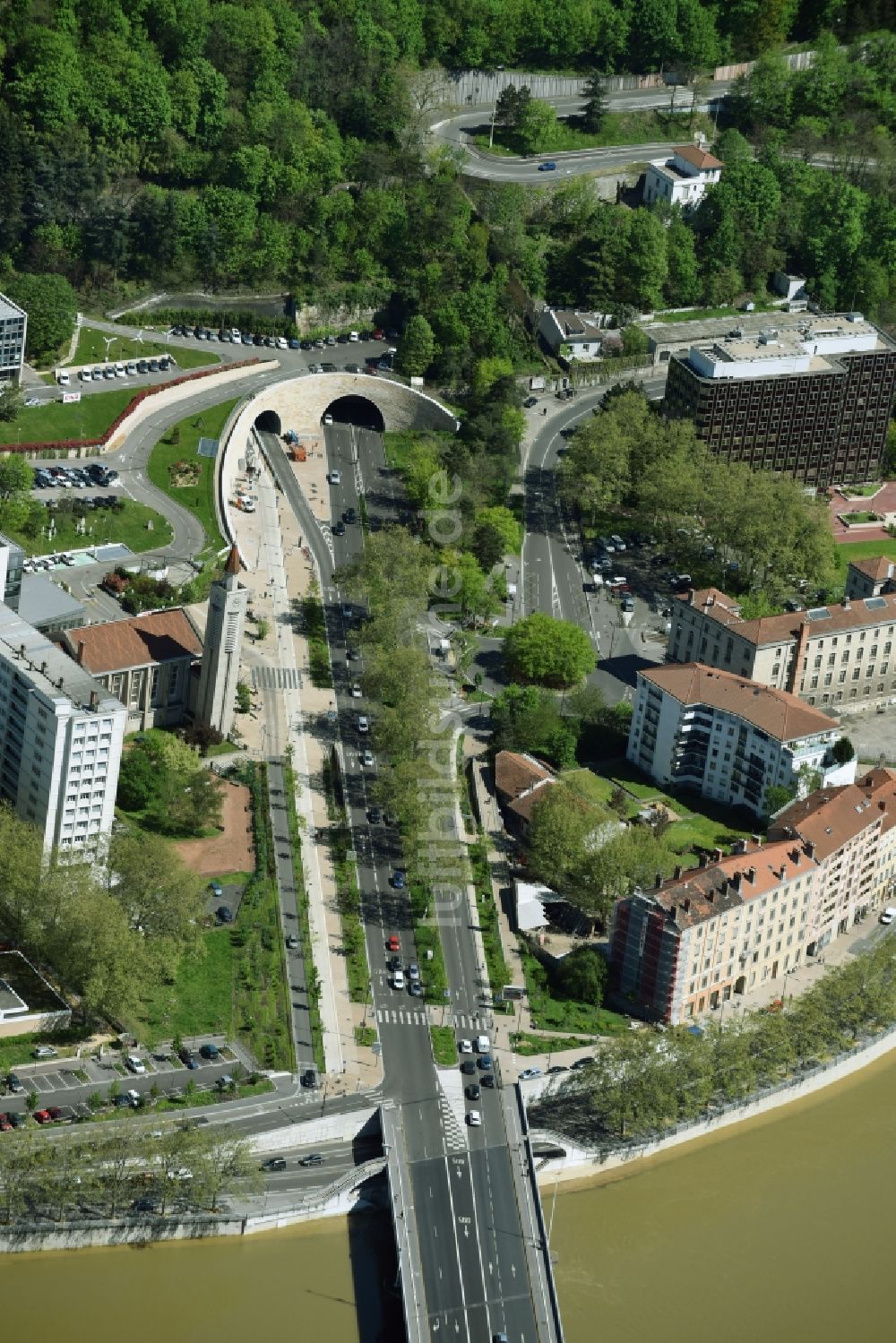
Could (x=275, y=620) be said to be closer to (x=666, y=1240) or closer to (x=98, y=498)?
(x=98, y=498)

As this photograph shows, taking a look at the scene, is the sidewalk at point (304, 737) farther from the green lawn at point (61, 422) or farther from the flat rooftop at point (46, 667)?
the flat rooftop at point (46, 667)

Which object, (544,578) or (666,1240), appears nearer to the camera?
(666,1240)

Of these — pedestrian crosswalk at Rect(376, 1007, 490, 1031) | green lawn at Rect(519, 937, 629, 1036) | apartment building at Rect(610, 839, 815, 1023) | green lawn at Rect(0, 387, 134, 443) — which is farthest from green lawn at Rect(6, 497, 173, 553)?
apartment building at Rect(610, 839, 815, 1023)

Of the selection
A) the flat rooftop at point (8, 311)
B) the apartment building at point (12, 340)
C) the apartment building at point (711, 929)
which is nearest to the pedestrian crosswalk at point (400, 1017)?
the apartment building at point (711, 929)

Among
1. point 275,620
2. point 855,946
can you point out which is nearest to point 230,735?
point 275,620

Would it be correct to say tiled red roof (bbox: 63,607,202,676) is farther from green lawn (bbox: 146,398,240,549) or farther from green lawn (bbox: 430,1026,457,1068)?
green lawn (bbox: 430,1026,457,1068)
